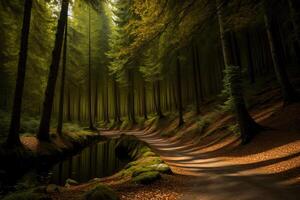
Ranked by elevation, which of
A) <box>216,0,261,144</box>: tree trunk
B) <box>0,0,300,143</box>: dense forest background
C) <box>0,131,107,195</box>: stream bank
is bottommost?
<box>0,131,107,195</box>: stream bank

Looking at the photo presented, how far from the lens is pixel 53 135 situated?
16.2m

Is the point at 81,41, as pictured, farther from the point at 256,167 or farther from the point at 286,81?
the point at 256,167

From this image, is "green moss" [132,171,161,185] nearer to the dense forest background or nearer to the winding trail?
the winding trail

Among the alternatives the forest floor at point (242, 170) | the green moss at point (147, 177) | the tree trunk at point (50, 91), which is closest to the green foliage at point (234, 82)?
the forest floor at point (242, 170)

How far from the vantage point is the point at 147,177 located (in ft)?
23.1

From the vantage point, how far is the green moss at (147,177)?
6957 millimetres

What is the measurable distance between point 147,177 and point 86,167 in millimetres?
6796

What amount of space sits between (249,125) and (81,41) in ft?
89.7

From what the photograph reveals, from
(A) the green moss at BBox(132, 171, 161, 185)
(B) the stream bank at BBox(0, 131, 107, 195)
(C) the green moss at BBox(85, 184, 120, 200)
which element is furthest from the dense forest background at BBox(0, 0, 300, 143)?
(C) the green moss at BBox(85, 184, 120, 200)

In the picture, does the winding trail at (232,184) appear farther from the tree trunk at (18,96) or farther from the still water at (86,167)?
the tree trunk at (18,96)

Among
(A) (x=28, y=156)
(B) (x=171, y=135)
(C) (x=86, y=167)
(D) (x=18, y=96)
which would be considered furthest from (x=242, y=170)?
(B) (x=171, y=135)

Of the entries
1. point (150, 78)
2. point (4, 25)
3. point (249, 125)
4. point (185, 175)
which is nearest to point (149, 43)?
point (185, 175)

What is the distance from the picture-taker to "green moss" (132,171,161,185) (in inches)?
274

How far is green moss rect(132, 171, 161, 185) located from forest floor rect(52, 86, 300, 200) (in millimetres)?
171
